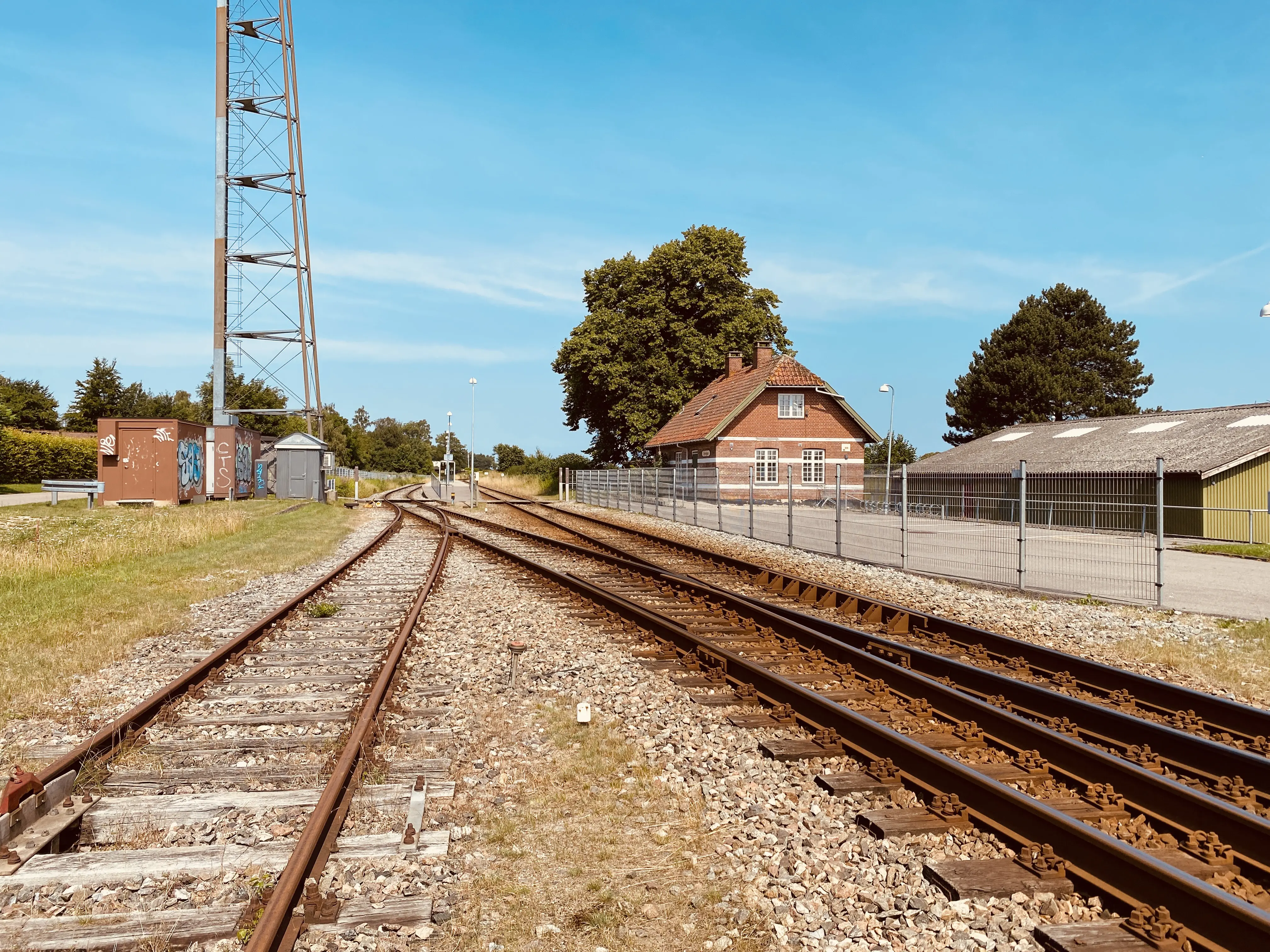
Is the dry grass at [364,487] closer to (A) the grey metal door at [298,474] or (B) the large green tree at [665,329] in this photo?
(A) the grey metal door at [298,474]

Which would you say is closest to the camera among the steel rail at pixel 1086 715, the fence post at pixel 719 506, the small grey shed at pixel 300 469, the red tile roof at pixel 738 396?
the steel rail at pixel 1086 715

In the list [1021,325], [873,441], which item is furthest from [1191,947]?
[1021,325]

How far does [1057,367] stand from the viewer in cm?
6525

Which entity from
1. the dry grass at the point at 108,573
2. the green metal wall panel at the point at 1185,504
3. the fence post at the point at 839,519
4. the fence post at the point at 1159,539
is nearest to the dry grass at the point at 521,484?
the dry grass at the point at 108,573

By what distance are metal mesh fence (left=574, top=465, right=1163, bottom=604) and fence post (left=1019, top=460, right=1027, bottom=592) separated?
0.02 m

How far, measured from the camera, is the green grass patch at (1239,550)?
2047 cm

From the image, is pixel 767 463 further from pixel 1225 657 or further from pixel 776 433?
pixel 1225 657

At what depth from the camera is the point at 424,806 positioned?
458 centimetres

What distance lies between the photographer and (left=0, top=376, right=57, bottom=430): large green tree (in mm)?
57781

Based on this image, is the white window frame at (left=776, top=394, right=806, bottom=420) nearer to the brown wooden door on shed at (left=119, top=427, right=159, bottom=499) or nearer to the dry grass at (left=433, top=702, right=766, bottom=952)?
the brown wooden door on shed at (left=119, top=427, right=159, bottom=499)

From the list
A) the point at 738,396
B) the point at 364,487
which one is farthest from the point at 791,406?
the point at 364,487

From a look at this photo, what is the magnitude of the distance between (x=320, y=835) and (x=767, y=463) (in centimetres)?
4349

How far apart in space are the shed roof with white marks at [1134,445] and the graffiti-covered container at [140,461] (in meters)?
25.1

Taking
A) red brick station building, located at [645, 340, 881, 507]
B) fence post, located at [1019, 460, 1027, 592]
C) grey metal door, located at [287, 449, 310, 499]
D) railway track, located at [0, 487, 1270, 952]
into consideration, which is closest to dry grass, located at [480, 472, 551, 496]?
red brick station building, located at [645, 340, 881, 507]
